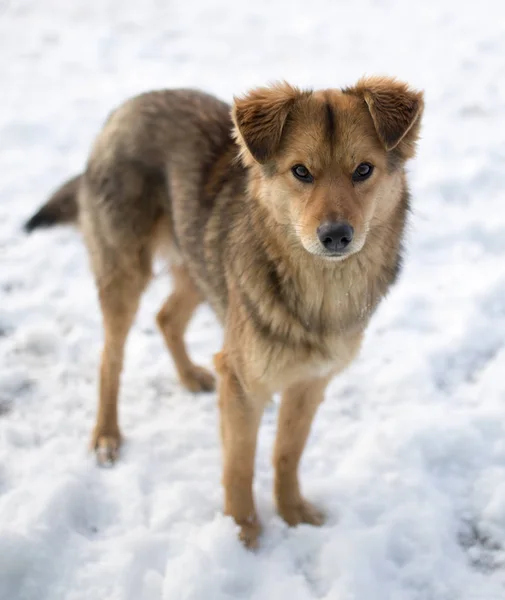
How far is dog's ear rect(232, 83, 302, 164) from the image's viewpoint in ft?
8.94

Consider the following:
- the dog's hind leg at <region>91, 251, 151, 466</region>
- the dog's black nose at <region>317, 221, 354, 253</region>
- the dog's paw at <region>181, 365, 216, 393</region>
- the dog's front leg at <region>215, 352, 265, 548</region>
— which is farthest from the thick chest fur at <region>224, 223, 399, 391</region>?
the dog's paw at <region>181, 365, 216, 393</region>

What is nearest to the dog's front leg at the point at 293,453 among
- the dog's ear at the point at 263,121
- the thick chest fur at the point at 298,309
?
the thick chest fur at the point at 298,309

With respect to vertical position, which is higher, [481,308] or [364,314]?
[364,314]

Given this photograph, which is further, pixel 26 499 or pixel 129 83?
pixel 129 83

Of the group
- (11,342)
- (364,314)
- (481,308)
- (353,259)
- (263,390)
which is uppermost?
(353,259)

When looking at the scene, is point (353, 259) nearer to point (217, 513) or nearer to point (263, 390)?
point (263, 390)

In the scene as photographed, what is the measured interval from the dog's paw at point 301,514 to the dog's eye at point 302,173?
1.67 metres

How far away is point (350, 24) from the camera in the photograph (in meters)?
8.87

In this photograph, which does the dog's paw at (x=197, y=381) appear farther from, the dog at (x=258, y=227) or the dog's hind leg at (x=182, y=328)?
the dog at (x=258, y=227)

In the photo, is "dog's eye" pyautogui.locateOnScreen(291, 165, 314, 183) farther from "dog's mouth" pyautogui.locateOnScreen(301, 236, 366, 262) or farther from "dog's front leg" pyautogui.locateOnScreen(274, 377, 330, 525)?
"dog's front leg" pyautogui.locateOnScreen(274, 377, 330, 525)

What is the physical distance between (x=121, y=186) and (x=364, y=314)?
1467 millimetres

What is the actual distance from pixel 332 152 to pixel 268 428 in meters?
1.88

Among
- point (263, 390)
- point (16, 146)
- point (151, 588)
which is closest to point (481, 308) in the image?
point (263, 390)

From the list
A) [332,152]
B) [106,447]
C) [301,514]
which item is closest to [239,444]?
[301,514]
